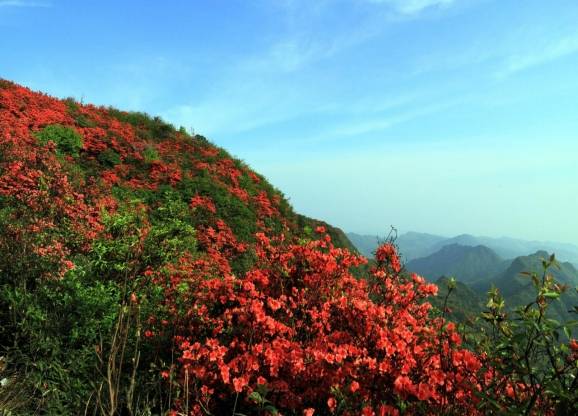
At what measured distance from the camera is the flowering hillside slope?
389 centimetres

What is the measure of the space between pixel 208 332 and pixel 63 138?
15929mm

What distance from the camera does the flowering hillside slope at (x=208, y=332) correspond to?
3895 mm

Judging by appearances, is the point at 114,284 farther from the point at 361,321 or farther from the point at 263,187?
the point at 263,187

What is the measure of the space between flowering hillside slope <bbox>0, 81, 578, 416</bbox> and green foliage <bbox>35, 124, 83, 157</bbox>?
20.7 ft

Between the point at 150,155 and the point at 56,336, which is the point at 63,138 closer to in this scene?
the point at 150,155

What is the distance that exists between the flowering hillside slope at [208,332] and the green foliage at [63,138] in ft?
20.7

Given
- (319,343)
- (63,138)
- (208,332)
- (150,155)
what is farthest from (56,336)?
(150,155)

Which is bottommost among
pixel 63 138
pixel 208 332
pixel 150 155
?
pixel 208 332

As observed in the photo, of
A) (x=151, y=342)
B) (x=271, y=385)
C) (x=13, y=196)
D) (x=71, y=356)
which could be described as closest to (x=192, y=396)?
(x=271, y=385)

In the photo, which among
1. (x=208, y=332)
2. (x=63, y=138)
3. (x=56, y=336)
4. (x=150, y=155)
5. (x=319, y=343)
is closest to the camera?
(x=319, y=343)

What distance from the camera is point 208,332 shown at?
5.62 m

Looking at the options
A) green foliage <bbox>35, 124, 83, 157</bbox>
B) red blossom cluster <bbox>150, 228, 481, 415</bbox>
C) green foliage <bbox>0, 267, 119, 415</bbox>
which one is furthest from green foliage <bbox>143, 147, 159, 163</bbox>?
red blossom cluster <bbox>150, 228, 481, 415</bbox>

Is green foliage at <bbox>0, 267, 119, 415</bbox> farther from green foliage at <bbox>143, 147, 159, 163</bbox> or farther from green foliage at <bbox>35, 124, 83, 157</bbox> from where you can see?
green foliage at <bbox>143, 147, 159, 163</bbox>

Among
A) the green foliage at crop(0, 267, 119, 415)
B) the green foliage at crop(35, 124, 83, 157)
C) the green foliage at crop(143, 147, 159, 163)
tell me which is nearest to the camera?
the green foliage at crop(0, 267, 119, 415)
